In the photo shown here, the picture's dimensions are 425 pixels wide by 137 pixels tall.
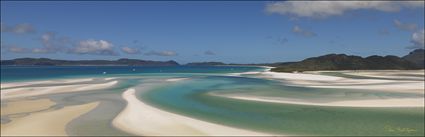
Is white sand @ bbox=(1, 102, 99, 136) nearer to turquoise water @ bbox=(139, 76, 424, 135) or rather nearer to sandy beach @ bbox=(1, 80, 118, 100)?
turquoise water @ bbox=(139, 76, 424, 135)

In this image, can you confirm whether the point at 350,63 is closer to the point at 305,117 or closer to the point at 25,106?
the point at 305,117

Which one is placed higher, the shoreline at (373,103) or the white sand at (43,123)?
the shoreline at (373,103)

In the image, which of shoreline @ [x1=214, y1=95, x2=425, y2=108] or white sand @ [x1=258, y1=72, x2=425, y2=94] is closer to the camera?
shoreline @ [x1=214, y1=95, x2=425, y2=108]

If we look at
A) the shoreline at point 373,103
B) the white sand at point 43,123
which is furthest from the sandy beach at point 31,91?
the shoreline at point 373,103

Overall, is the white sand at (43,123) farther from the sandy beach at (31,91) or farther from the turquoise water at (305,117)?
the sandy beach at (31,91)

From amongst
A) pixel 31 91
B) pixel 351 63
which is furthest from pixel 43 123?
pixel 351 63

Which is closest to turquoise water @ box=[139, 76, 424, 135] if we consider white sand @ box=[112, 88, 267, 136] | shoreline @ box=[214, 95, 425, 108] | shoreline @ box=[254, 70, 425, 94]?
white sand @ box=[112, 88, 267, 136]

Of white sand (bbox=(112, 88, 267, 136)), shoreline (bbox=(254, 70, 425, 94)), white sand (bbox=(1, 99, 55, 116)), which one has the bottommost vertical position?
white sand (bbox=(112, 88, 267, 136))
